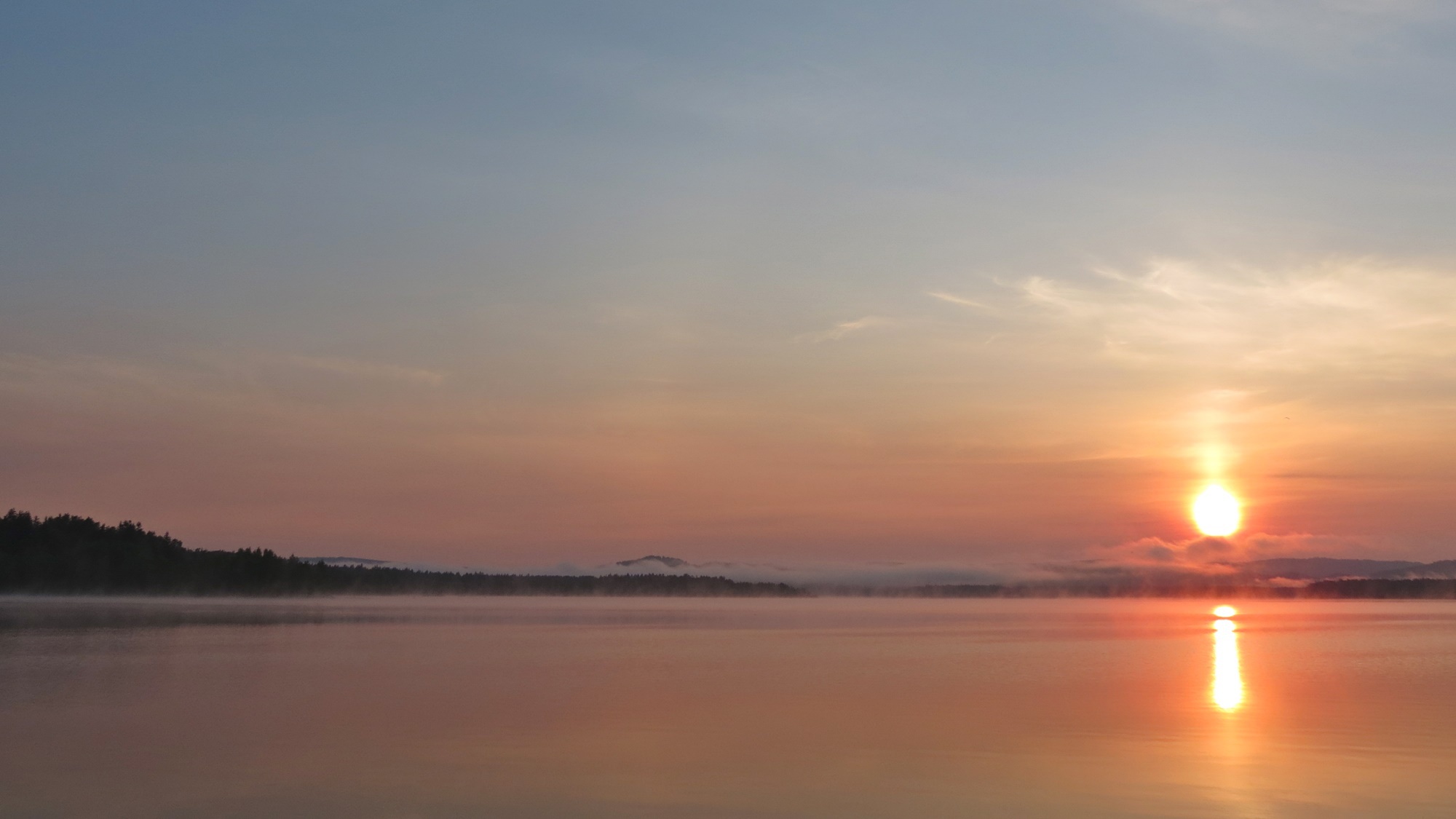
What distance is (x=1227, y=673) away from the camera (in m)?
34.0

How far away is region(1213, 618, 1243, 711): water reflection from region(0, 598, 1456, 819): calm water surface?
0.65 ft

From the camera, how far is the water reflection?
2647cm

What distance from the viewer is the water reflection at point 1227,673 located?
2647cm

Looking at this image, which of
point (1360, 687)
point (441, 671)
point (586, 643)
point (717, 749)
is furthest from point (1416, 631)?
point (717, 749)

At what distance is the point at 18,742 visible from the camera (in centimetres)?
1836

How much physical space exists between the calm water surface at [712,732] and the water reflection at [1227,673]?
20 cm

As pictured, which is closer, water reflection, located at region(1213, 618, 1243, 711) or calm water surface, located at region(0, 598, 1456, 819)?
calm water surface, located at region(0, 598, 1456, 819)

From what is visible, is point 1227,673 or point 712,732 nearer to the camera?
point 712,732

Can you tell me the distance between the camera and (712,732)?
68.8 ft

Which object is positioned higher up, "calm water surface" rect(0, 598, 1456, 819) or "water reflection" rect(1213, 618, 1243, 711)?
"water reflection" rect(1213, 618, 1243, 711)

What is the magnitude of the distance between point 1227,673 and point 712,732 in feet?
62.8

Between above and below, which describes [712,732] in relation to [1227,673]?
below

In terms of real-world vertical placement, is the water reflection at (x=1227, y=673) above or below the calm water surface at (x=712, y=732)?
above

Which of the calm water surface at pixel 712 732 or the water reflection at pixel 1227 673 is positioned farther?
the water reflection at pixel 1227 673
